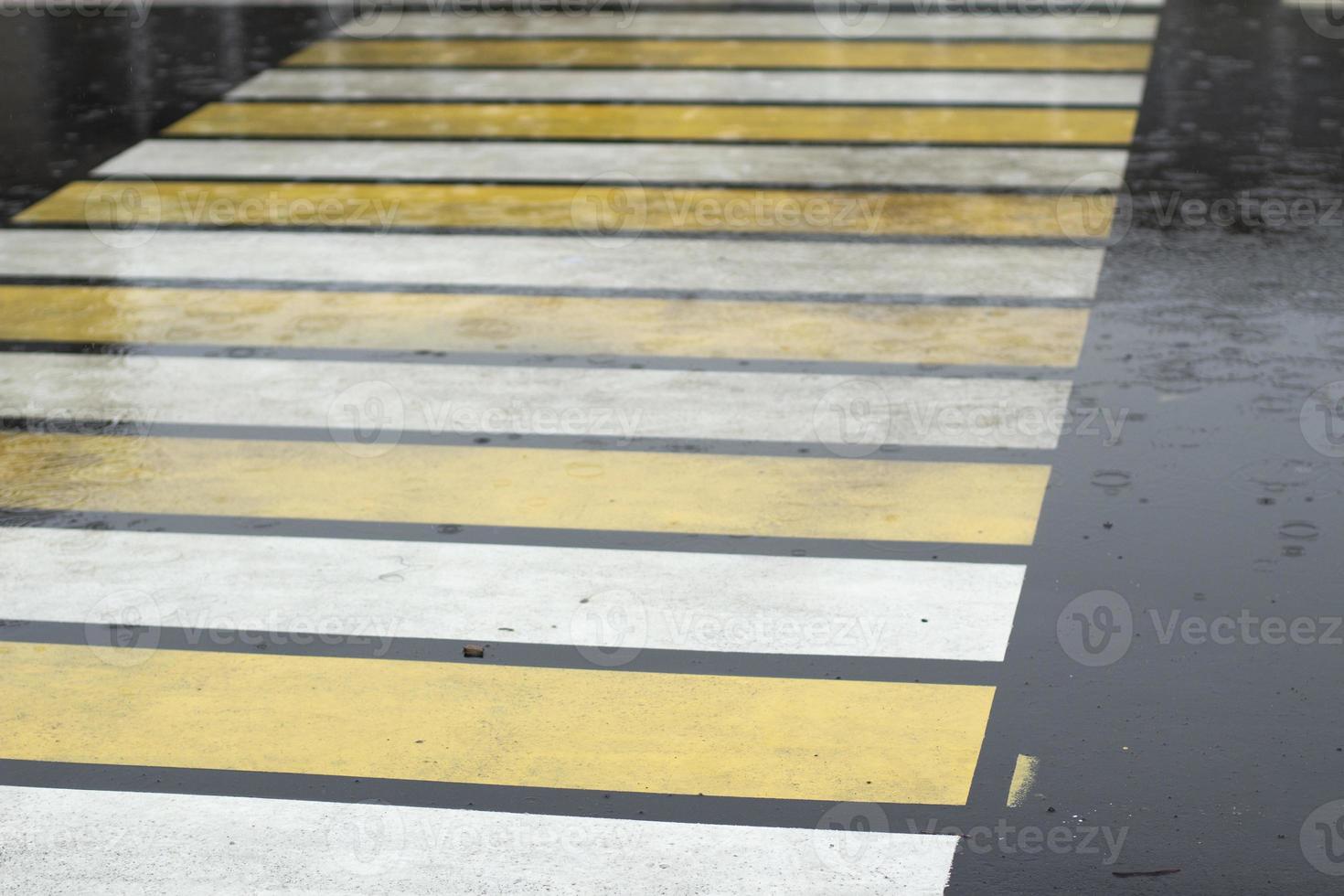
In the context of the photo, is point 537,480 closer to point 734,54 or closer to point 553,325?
point 553,325

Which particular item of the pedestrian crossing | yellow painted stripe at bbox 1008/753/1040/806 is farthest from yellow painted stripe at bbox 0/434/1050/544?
yellow painted stripe at bbox 1008/753/1040/806

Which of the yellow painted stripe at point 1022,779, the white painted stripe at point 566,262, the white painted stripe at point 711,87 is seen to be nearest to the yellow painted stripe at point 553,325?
the white painted stripe at point 566,262

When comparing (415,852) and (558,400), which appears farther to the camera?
(558,400)

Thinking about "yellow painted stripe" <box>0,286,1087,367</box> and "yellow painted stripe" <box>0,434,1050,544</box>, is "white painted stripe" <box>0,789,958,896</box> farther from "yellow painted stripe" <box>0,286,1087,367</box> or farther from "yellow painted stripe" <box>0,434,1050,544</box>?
"yellow painted stripe" <box>0,286,1087,367</box>

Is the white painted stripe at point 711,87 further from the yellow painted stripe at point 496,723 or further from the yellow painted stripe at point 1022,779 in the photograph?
the yellow painted stripe at point 1022,779

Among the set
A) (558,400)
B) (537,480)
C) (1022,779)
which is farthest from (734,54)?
(1022,779)

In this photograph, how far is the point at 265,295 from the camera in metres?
8.73

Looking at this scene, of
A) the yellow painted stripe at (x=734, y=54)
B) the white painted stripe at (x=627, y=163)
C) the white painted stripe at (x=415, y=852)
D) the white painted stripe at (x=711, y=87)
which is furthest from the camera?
the yellow painted stripe at (x=734, y=54)

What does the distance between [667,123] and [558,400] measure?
15.7 feet

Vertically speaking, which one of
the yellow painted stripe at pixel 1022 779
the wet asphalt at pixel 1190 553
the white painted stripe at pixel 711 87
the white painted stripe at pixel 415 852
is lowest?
the white painted stripe at pixel 415 852

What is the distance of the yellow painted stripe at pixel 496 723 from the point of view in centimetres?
479

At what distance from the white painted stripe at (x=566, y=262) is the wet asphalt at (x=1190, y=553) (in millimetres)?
546

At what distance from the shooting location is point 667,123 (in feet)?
38.3

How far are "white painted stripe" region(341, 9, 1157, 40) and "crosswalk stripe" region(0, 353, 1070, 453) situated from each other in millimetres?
7518
